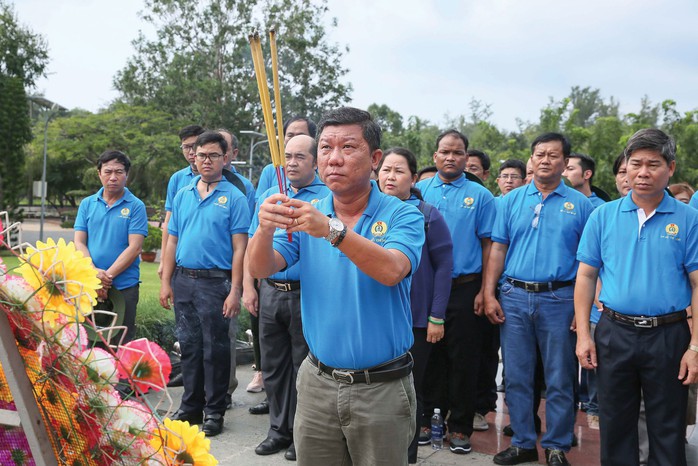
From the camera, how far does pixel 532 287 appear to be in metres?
4.59

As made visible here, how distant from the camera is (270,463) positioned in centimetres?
456

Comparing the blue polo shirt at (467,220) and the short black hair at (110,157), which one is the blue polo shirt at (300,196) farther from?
the short black hair at (110,157)

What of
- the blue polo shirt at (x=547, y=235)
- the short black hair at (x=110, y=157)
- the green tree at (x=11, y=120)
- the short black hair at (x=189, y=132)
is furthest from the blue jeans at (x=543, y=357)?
the green tree at (x=11, y=120)

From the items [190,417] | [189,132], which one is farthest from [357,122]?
[189,132]

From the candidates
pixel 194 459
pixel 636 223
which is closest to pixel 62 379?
pixel 194 459

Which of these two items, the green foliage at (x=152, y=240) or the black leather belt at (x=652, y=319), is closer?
the black leather belt at (x=652, y=319)

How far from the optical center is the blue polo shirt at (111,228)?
573 cm

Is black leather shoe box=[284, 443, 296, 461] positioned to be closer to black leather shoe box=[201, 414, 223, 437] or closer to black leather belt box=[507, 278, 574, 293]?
black leather shoe box=[201, 414, 223, 437]

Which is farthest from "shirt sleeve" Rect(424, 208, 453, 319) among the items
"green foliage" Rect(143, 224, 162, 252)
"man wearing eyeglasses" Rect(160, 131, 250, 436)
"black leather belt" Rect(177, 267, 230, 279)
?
"green foliage" Rect(143, 224, 162, 252)

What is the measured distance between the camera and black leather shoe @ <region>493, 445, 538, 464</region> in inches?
182

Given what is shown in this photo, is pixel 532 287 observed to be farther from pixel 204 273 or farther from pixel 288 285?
pixel 204 273

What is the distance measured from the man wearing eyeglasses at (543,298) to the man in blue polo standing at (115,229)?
3.07 meters

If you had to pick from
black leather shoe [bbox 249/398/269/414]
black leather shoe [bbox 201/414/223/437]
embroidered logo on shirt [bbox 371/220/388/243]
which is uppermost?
embroidered logo on shirt [bbox 371/220/388/243]

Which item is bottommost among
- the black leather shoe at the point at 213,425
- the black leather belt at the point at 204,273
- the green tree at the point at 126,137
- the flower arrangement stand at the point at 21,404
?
the black leather shoe at the point at 213,425
